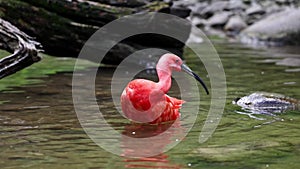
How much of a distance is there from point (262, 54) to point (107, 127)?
8.40 m

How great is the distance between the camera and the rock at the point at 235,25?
2066 cm

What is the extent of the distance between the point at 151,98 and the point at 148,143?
2.39ft

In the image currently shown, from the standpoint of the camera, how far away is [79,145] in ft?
15.1

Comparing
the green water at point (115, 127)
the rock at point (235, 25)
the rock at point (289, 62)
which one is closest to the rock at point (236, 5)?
the rock at point (235, 25)

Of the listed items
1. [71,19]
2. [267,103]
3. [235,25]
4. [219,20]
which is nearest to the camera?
[267,103]

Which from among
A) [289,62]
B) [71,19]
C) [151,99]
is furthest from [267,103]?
[289,62]

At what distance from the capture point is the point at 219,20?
22078 mm

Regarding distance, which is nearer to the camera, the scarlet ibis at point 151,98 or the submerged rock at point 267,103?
the scarlet ibis at point 151,98

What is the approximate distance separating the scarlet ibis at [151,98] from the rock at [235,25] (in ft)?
50.2

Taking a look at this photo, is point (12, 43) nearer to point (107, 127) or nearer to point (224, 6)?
point (107, 127)

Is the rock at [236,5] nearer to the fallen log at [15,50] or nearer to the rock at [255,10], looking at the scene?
the rock at [255,10]

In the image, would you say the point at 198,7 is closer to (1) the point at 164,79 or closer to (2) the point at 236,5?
(2) the point at 236,5

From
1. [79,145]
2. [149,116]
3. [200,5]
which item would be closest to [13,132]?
[79,145]

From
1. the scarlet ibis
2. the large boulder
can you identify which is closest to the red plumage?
the scarlet ibis
